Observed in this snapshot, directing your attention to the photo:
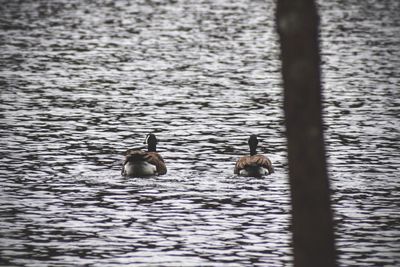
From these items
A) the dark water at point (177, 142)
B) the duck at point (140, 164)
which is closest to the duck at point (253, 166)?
the dark water at point (177, 142)

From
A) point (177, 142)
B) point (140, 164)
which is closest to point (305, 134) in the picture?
point (140, 164)

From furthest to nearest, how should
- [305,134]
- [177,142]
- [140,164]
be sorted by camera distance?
[177,142], [140,164], [305,134]

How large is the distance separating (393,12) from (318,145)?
88.9 metres

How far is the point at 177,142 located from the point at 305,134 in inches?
1030

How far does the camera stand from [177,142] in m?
41.1

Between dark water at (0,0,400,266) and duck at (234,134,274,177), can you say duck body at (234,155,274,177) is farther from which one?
dark water at (0,0,400,266)

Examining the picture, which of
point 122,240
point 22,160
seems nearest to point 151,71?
point 22,160

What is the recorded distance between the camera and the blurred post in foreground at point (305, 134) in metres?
→ 15.0

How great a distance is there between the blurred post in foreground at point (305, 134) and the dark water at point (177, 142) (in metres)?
7.89

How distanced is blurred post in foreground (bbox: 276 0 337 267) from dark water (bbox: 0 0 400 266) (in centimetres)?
789

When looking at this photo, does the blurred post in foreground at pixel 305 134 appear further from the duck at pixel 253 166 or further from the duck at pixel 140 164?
the duck at pixel 140 164

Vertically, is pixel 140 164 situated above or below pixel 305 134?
below

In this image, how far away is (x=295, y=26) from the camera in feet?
49.1

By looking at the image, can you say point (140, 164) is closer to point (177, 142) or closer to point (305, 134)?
point (177, 142)
